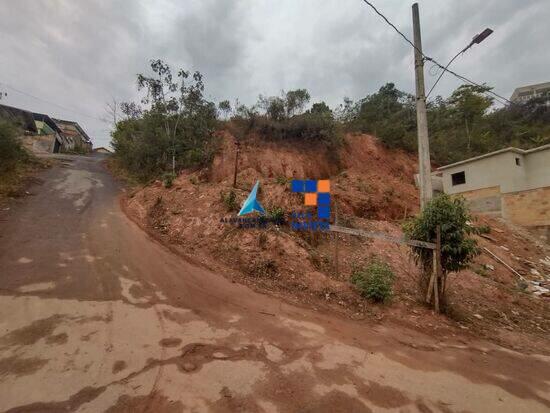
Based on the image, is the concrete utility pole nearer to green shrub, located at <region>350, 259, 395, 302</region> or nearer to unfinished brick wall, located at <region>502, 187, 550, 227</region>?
green shrub, located at <region>350, 259, 395, 302</region>

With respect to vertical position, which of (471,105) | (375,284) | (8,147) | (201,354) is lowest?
(201,354)

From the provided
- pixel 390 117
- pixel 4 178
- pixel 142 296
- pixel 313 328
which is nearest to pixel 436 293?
pixel 313 328

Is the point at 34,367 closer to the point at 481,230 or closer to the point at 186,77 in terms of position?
the point at 481,230

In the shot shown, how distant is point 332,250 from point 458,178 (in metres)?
12.6

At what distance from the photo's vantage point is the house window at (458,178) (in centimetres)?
1668

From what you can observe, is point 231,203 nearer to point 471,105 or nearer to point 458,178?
point 458,178

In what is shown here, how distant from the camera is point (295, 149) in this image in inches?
643

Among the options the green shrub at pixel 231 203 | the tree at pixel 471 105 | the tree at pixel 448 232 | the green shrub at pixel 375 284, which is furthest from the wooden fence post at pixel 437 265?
the tree at pixel 471 105

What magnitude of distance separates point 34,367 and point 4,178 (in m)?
12.4

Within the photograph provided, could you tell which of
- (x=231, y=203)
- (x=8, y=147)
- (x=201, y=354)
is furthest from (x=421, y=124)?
(x=8, y=147)

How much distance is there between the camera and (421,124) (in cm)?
644

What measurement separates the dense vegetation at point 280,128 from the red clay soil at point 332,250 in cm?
141

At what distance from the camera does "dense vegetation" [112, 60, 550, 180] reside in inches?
623

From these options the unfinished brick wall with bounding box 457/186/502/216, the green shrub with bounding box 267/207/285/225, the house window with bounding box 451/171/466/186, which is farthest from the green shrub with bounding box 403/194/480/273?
the house window with bounding box 451/171/466/186
